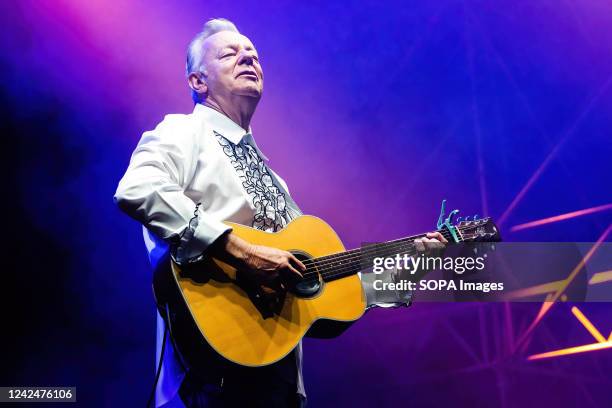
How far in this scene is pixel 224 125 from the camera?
2.15 meters

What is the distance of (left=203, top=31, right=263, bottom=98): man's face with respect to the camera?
2.21m

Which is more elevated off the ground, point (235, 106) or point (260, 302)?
point (235, 106)

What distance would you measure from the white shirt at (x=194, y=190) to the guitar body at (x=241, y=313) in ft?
0.29

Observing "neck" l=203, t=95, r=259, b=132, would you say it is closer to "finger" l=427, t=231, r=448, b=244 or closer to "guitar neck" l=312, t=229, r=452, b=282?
"guitar neck" l=312, t=229, r=452, b=282

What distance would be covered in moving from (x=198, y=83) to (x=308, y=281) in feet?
2.92

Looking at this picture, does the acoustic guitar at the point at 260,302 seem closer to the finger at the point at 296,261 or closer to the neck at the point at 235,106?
the finger at the point at 296,261

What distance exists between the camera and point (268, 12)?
3248 millimetres

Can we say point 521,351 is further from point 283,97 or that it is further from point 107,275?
→ point 107,275

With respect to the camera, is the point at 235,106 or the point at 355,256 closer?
the point at 355,256

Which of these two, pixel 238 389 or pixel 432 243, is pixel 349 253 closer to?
pixel 432 243

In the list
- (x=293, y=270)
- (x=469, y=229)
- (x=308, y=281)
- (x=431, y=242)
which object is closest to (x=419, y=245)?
(x=431, y=242)

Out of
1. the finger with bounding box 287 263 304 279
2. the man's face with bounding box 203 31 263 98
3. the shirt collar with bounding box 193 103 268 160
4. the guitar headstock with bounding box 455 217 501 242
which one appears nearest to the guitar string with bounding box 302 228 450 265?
the finger with bounding box 287 263 304 279

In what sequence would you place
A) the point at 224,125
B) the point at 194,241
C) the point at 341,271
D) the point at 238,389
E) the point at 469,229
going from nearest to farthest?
1. the point at 194,241
2. the point at 238,389
3. the point at 341,271
4. the point at 224,125
5. the point at 469,229

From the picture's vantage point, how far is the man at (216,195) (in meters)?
1.65
